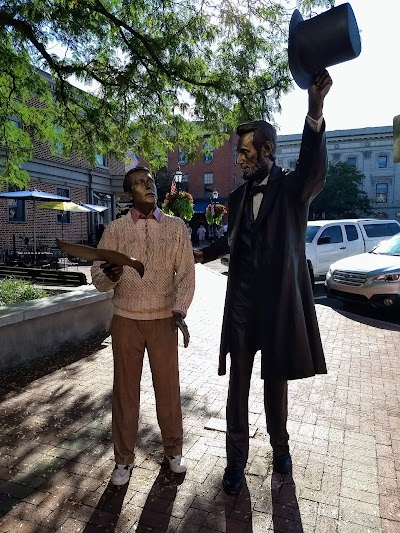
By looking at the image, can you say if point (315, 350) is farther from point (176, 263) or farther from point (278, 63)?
point (278, 63)

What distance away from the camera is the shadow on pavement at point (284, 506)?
2465 millimetres

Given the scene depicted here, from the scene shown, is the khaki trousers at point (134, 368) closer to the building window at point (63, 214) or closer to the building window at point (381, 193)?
the building window at point (63, 214)

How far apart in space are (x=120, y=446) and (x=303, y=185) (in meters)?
1.95

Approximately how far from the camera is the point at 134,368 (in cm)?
284

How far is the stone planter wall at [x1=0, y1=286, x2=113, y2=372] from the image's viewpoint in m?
5.00

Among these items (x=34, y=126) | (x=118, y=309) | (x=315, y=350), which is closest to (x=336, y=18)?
(x=315, y=350)

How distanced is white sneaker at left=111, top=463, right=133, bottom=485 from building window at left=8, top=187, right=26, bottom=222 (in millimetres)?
18197

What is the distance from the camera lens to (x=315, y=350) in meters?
2.72

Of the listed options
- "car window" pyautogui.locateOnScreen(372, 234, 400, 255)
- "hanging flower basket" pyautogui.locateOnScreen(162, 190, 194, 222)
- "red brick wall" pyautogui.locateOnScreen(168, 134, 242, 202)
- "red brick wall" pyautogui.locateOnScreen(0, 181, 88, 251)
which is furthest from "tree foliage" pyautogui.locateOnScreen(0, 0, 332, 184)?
"red brick wall" pyautogui.locateOnScreen(168, 134, 242, 202)

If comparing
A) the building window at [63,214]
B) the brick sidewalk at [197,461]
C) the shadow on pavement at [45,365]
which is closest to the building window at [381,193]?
the building window at [63,214]

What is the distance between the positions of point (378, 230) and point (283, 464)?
1184cm

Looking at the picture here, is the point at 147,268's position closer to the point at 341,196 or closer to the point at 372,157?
the point at 341,196

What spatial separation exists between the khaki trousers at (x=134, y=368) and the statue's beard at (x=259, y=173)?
1.02 meters

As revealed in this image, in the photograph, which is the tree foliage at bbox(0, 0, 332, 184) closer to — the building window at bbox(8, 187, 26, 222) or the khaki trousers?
the khaki trousers
